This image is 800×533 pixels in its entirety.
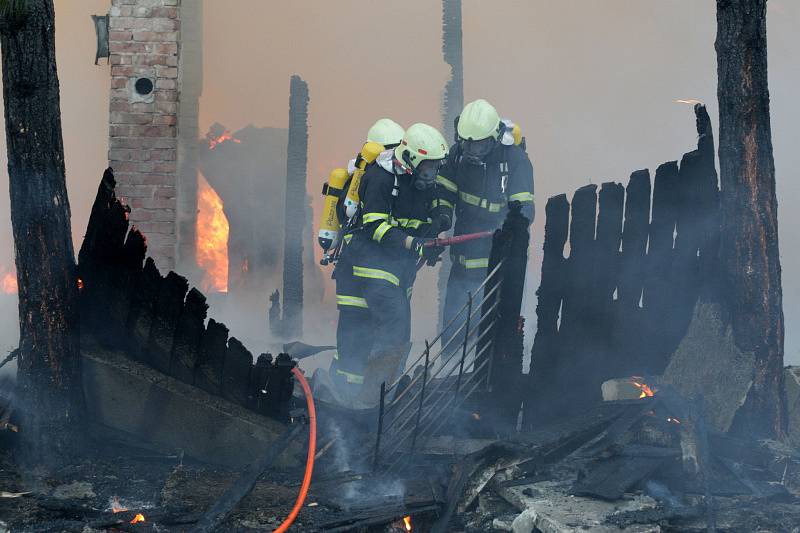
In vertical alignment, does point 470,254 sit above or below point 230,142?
below

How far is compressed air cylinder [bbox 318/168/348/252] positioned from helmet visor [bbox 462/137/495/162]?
3.43ft

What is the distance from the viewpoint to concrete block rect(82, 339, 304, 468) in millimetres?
5480

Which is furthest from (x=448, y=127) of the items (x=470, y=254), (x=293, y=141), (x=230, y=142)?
(x=470, y=254)

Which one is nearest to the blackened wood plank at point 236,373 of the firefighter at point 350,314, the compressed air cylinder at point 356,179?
the firefighter at point 350,314

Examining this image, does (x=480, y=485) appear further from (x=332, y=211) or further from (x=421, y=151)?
(x=332, y=211)

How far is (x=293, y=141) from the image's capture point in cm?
1264

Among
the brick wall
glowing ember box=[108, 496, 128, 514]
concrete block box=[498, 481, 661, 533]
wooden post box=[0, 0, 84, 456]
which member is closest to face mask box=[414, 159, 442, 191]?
the brick wall

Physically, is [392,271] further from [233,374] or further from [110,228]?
[110,228]

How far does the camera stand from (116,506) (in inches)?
193

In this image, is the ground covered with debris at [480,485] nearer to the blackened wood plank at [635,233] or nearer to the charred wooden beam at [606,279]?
the charred wooden beam at [606,279]

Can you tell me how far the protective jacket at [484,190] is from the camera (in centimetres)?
779

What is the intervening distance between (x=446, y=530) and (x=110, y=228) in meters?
2.64

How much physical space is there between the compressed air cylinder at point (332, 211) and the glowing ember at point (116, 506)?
334 centimetres

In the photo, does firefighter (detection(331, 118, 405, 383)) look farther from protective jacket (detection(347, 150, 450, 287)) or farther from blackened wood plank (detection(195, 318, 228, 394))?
blackened wood plank (detection(195, 318, 228, 394))
